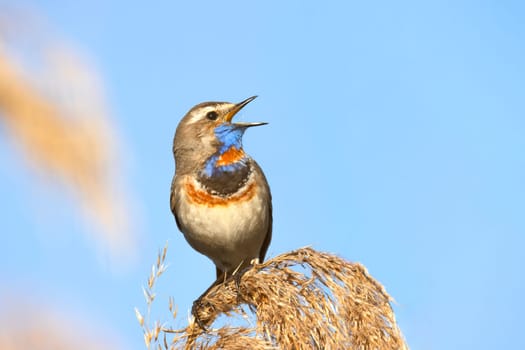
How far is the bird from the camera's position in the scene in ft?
18.1

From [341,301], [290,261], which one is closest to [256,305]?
[290,261]

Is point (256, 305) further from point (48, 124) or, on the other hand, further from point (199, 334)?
point (48, 124)

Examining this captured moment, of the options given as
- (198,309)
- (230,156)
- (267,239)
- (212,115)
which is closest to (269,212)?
(267,239)

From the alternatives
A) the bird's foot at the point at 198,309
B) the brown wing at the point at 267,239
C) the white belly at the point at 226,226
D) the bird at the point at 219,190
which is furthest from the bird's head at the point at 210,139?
the bird's foot at the point at 198,309

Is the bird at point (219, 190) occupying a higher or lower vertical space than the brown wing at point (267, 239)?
higher

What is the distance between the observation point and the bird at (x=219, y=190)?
5523 mm

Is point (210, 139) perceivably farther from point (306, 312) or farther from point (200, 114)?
point (306, 312)

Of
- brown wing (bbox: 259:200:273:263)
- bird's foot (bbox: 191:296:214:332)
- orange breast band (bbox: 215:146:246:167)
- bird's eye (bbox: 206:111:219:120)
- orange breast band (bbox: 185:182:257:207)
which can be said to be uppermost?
bird's eye (bbox: 206:111:219:120)

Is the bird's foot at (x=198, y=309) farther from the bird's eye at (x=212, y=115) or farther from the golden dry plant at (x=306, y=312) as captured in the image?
the bird's eye at (x=212, y=115)

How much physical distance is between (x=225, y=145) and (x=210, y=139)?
0.16 metres

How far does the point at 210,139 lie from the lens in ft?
19.5

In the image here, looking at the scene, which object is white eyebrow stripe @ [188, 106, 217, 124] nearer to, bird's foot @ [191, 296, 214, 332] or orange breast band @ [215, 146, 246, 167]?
orange breast band @ [215, 146, 246, 167]

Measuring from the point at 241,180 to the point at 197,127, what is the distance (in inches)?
29.5

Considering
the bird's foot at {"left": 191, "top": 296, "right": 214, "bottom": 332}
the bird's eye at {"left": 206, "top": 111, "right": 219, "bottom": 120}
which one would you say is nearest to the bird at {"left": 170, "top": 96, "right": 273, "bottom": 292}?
the bird's eye at {"left": 206, "top": 111, "right": 219, "bottom": 120}
